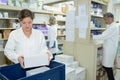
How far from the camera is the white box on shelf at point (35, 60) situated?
1.20 m

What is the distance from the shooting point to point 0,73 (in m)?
1.12

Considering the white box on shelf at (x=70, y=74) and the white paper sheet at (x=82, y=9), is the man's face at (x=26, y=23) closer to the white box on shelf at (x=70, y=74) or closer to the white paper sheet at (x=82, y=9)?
the white box on shelf at (x=70, y=74)

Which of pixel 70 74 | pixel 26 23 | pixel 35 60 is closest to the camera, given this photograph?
pixel 35 60

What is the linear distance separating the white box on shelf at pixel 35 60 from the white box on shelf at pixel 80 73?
1436mm

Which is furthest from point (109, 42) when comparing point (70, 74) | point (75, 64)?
point (70, 74)

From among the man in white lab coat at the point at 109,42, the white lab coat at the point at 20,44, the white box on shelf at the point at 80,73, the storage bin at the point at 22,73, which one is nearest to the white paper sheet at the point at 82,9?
the man in white lab coat at the point at 109,42

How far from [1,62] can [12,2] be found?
1.69 metres

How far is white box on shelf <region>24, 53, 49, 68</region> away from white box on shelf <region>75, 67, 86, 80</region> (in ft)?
4.71

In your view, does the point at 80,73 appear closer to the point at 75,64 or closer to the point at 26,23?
the point at 75,64

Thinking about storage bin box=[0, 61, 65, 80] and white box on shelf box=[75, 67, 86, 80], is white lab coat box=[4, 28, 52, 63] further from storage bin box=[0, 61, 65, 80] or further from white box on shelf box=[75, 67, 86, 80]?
white box on shelf box=[75, 67, 86, 80]

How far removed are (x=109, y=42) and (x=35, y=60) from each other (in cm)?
202

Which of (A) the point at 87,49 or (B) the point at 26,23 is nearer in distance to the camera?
(B) the point at 26,23

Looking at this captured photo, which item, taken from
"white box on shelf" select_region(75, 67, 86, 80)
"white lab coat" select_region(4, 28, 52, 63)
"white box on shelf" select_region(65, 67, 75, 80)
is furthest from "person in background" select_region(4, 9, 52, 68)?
"white box on shelf" select_region(75, 67, 86, 80)

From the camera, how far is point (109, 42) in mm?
2865
